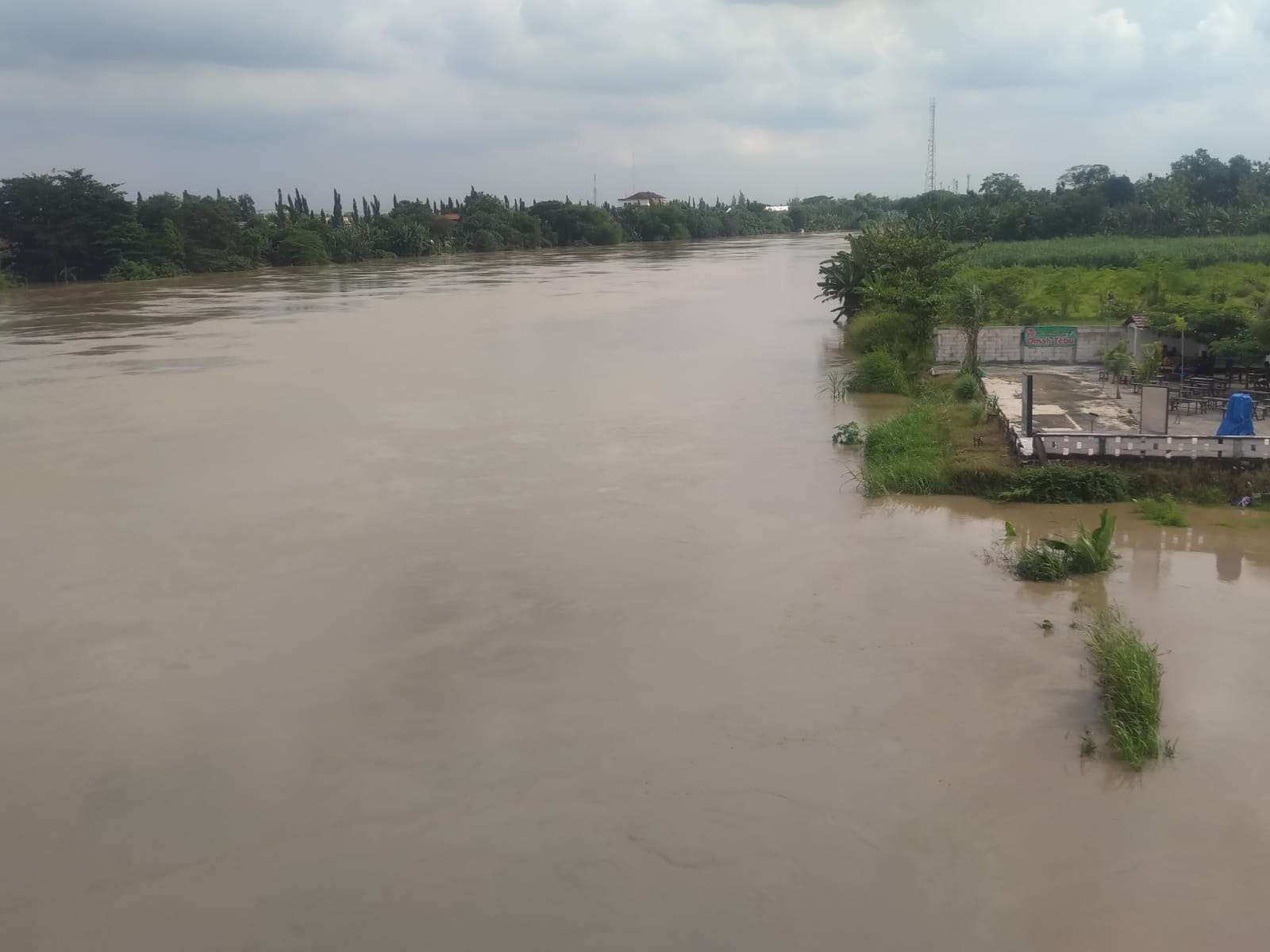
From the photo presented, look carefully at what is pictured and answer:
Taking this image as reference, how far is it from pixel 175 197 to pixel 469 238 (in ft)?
61.5

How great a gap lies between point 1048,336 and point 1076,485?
642 cm

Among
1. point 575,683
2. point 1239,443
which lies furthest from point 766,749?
point 1239,443

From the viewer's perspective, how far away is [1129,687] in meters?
6.00

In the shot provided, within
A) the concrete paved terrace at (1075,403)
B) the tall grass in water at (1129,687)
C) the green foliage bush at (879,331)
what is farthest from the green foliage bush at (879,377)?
the tall grass in water at (1129,687)

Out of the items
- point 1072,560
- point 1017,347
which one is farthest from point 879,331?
point 1072,560

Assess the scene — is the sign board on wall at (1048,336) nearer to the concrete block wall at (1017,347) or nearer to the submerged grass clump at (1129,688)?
the concrete block wall at (1017,347)

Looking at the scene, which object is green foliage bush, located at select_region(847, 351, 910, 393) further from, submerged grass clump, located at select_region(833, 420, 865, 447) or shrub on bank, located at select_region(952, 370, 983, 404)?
submerged grass clump, located at select_region(833, 420, 865, 447)

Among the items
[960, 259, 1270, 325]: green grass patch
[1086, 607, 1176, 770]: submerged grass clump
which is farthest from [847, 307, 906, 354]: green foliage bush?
[1086, 607, 1176, 770]: submerged grass clump

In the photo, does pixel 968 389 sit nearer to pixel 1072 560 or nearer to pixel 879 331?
pixel 879 331

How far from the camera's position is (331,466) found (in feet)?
39.9

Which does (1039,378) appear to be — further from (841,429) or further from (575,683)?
(575,683)

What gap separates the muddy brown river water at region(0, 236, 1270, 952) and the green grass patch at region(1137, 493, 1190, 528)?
165 mm

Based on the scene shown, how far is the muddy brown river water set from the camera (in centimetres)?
473

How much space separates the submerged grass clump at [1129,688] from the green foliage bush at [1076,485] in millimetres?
2863
